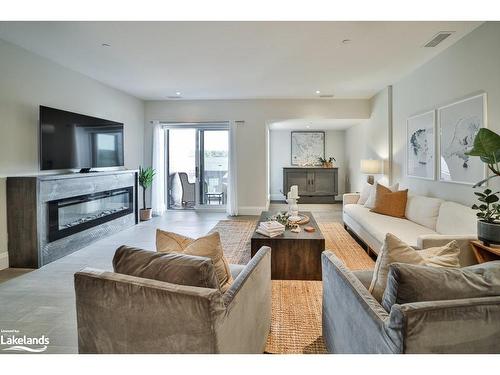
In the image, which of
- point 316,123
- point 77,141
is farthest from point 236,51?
point 316,123

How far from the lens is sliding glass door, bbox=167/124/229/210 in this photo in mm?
7535

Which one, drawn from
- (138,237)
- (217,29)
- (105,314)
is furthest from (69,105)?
(105,314)

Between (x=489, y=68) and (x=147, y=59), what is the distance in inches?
156

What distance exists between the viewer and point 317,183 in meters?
9.39

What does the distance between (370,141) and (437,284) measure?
20.5 ft

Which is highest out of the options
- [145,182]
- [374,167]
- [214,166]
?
[214,166]

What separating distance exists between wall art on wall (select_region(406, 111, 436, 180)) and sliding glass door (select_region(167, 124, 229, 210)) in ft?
13.2

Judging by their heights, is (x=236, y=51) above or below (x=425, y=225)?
above

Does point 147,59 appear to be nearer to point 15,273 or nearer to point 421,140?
point 15,273

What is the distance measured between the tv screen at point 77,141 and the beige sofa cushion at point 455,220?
485cm

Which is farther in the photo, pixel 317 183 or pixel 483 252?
pixel 317 183

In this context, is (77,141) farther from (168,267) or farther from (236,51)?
(168,267)

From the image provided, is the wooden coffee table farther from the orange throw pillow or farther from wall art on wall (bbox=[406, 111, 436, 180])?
wall art on wall (bbox=[406, 111, 436, 180])

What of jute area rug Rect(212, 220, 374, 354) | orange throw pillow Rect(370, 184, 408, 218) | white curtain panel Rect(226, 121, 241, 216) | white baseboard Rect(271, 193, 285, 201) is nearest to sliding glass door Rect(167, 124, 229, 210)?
white curtain panel Rect(226, 121, 241, 216)
